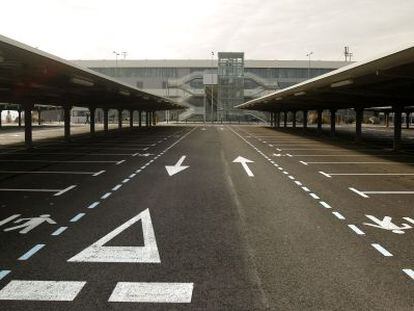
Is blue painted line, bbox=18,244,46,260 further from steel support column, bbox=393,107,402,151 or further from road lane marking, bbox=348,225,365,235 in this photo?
steel support column, bbox=393,107,402,151

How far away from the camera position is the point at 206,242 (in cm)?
1084

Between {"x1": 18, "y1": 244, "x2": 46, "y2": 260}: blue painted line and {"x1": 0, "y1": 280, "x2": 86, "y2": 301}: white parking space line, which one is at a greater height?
{"x1": 0, "y1": 280, "x2": 86, "y2": 301}: white parking space line

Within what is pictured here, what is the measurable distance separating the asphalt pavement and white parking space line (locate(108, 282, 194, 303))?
0.03 meters

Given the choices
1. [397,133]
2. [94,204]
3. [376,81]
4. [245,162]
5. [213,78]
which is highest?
[213,78]

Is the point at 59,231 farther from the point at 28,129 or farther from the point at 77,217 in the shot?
the point at 28,129

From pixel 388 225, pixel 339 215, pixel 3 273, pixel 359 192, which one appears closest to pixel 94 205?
pixel 3 273

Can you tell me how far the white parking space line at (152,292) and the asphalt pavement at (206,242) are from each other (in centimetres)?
3

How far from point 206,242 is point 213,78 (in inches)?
4910

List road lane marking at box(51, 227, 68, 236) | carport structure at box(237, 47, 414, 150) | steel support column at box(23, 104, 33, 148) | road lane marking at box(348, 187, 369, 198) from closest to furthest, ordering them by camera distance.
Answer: road lane marking at box(51, 227, 68, 236)
road lane marking at box(348, 187, 369, 198)
carport structure at box(237, 47, 414, 150)
steel support column at box(23, 104, 33, 148)

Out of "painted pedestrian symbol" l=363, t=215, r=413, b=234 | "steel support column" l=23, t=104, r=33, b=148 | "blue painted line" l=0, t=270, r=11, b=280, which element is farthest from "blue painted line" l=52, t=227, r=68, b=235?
"steel support column" l=23, t=104, r=33, b=148

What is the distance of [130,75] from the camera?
530ft

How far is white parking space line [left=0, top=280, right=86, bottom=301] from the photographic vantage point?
7625 millimetres

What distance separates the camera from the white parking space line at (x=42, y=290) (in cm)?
762

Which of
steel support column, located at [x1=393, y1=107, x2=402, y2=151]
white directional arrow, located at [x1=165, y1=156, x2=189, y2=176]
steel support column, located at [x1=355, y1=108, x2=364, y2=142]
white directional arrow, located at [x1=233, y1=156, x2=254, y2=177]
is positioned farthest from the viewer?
steel support column, located at [x1=355, y1=108, x2=364, y2=142]
